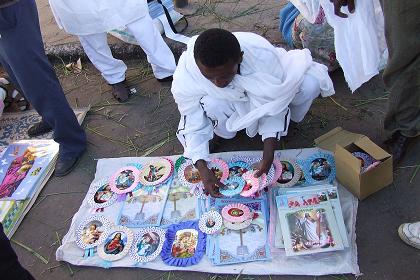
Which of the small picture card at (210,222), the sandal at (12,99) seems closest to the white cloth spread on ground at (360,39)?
the small picture card at (210,222)

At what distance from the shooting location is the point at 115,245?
224 centimetres

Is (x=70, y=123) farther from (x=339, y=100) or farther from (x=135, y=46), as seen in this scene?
(x=339, y=100)

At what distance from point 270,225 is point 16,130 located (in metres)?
2.08

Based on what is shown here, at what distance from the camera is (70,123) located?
277cm

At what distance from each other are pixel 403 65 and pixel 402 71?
0.13 ft

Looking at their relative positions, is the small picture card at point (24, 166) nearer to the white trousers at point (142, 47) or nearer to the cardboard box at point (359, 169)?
the white trousers at point (142, 47)

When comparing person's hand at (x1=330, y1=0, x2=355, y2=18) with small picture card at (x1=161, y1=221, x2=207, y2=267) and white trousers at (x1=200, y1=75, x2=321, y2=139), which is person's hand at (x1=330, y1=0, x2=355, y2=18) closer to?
white trousers at (x1=200, y1=75, x2=321, y2=139)

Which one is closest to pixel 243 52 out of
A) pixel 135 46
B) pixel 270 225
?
pixel 270 225

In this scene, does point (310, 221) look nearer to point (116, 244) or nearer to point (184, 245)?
point (184, 245)

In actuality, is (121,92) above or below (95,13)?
below

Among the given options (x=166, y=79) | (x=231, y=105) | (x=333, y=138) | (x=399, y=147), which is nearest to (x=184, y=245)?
(x=231, y=105)

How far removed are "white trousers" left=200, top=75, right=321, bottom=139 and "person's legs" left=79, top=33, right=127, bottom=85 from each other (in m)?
1.14

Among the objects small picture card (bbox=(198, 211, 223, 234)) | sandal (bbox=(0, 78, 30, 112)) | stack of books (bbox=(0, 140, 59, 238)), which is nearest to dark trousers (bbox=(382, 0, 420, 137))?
small picture card (bbox=(198, 211, 223, 234))

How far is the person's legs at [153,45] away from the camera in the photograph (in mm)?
2984
